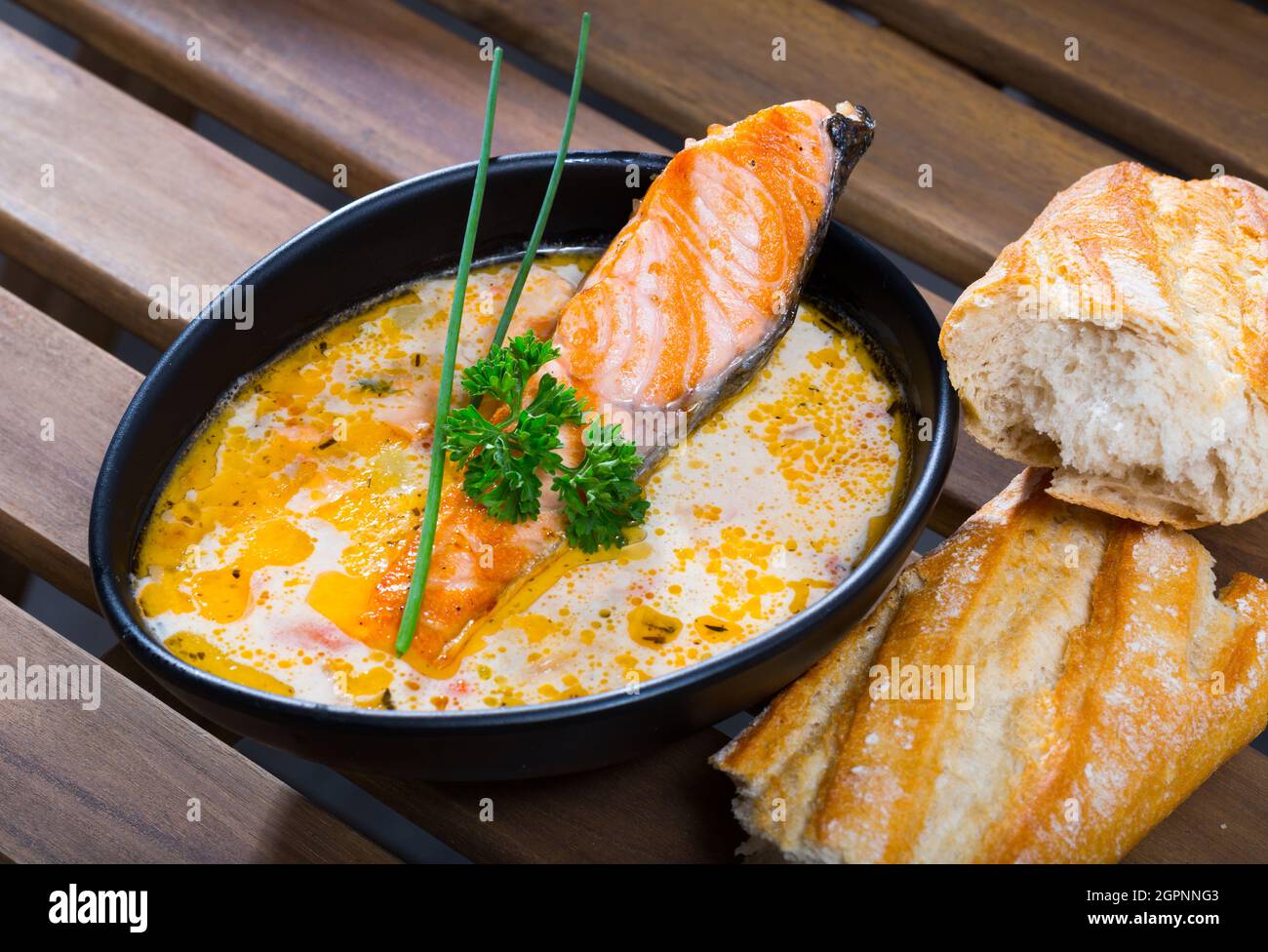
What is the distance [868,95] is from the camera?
2441 mm

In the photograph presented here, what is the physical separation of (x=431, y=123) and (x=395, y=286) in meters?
0.50

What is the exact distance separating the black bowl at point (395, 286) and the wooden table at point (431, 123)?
244 millimetres

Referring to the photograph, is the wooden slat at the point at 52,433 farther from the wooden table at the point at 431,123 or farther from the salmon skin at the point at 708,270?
the salmon skin at the point at 708,270

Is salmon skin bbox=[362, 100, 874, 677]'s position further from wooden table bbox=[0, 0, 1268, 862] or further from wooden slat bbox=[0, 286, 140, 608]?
wooden slat bbox=[0, 286, 140, 608]

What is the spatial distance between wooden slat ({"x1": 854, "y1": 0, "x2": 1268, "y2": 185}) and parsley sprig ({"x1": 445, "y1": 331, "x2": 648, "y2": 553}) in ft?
4.27

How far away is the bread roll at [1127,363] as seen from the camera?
165 cm

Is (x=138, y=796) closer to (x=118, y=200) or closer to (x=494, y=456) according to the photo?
(x=494, y=456)

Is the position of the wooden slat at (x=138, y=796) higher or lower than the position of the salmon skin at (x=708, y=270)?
lower

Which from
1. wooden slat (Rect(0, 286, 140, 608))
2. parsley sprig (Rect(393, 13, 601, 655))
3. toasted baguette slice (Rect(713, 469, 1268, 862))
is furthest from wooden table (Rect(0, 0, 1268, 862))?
parsley sprig (Rect(393, 13, 601, 655))

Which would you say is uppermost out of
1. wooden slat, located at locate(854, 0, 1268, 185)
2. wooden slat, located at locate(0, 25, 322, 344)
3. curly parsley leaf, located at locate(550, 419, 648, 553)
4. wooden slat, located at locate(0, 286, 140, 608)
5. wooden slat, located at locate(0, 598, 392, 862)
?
wooden slat, located at locate(854, 0, 1268, 185)

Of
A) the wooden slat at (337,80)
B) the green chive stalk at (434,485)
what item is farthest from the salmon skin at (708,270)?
the wooden slat at (337,80)

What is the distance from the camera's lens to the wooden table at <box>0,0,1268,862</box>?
2.00 meters

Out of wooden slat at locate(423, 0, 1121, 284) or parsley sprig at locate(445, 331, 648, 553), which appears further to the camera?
wooden slat at locate(423, 0, 1121, 284)
